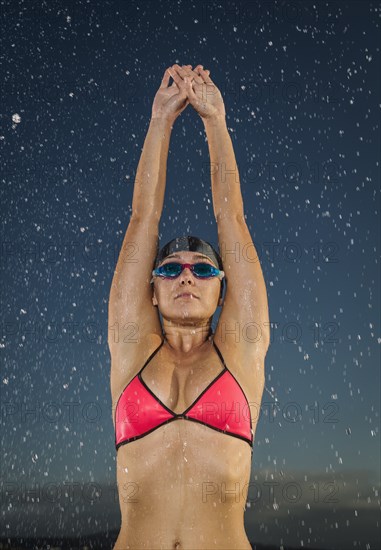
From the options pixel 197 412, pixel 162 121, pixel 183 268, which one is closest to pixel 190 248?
pixel 183 268

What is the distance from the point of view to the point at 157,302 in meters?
6.15

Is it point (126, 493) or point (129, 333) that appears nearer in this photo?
point (126, 493)

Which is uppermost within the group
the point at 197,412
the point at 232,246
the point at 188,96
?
the point at 188,96

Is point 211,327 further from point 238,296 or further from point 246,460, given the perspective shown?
point 246,460

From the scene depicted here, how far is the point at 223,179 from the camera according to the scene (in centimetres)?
646

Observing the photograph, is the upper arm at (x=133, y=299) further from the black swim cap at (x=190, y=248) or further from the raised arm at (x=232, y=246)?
the raised arm at (x=232, y=246)

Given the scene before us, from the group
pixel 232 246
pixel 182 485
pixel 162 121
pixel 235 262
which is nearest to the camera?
pixel 182 485

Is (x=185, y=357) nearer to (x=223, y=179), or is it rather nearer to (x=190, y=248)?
(x=190, y=248)

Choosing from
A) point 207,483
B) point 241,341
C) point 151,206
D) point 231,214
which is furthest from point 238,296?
point 207,483

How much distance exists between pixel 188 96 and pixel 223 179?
1083 mm

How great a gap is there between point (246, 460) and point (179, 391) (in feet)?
2.82

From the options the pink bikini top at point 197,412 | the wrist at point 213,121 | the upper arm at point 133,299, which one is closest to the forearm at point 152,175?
the upper arm at point 133,299

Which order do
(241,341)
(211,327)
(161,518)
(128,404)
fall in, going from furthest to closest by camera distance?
(211,327) < (241,341) < (128,404) < (161,518)

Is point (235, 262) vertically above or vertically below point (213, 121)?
below
